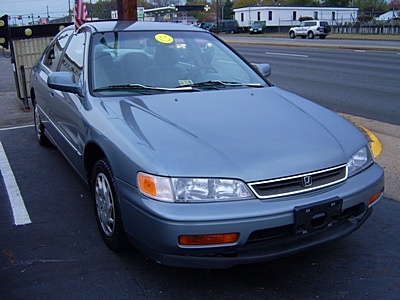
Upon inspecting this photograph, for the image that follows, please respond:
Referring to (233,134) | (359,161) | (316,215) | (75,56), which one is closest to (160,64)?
(75,56)

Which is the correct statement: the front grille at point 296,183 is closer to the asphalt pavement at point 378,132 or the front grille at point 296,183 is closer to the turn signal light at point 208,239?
the turn signal light at point 208,239

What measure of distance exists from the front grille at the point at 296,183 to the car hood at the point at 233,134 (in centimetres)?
4

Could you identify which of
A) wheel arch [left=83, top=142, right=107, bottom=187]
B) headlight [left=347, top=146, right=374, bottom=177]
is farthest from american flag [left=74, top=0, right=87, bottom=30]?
headlight [left=347, top=146, right=374, bottom=177]

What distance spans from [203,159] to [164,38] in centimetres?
202

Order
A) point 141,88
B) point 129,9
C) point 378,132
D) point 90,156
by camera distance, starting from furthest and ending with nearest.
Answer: point 129,9, point 378,132, point 141,88, point 90,156

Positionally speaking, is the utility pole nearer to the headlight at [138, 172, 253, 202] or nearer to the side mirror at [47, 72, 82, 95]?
the side mirror at [47, 72, 82, 95]

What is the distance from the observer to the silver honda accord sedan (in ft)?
8.90

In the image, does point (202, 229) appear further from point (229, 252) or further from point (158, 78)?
point (158, 78)

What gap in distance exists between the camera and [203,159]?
281 centimetres

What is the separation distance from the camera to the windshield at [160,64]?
3.99 metres

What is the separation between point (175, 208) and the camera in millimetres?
2680

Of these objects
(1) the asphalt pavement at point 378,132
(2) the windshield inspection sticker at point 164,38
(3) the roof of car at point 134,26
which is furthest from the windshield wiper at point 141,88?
(1) the asphalt pavement at point 378,132

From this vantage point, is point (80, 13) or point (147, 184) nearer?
point (147, 184)

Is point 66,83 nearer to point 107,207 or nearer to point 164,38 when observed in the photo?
point 164,38
